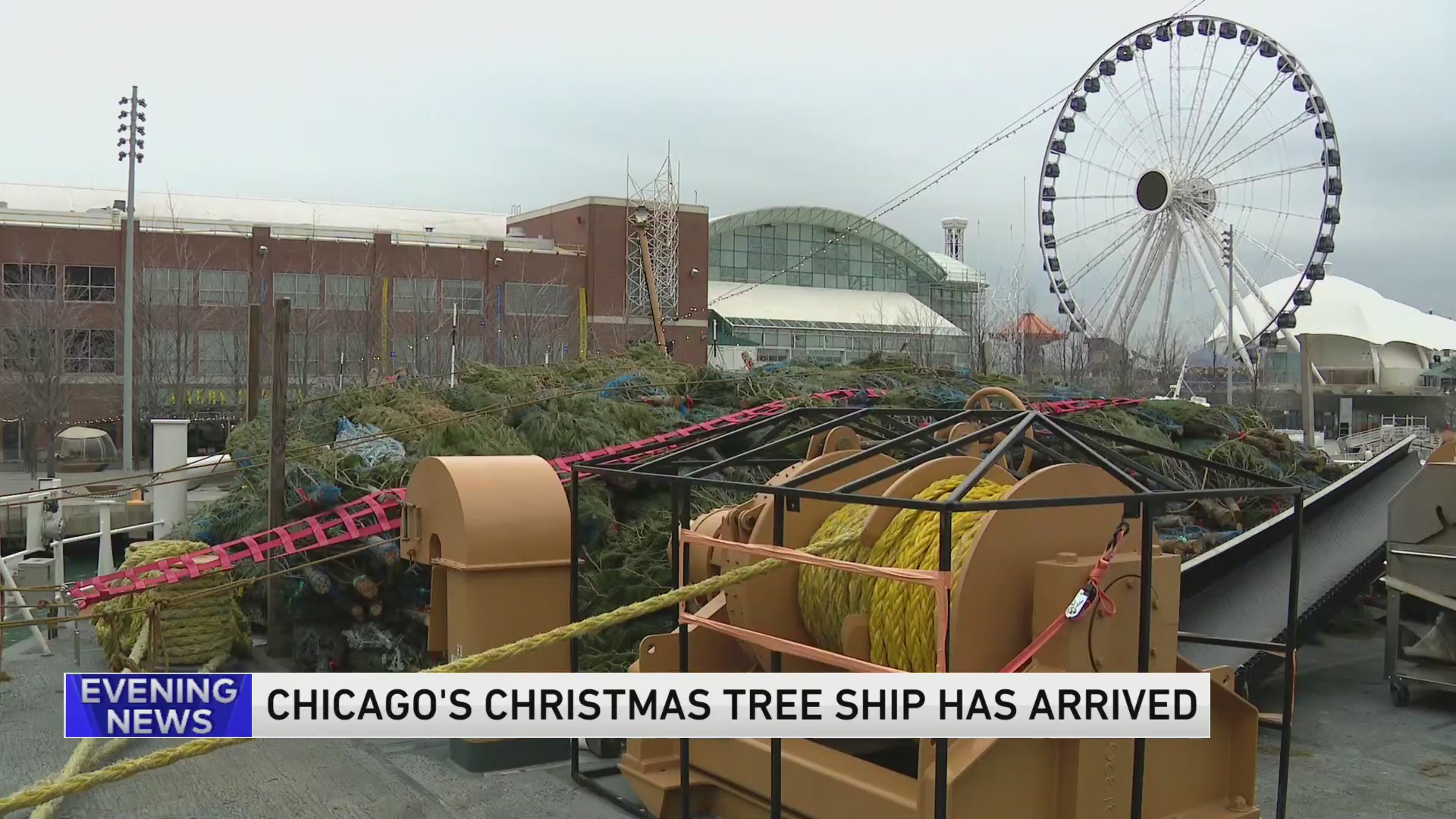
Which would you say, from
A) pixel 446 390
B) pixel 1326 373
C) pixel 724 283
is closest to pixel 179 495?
pixel 446 390

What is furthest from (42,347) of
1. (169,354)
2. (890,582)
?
(890,582)

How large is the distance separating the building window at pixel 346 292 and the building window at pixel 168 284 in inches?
195

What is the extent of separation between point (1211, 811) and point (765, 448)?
2871 mm

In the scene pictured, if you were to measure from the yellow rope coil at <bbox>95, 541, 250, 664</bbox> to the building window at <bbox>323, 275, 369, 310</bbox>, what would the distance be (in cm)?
3701

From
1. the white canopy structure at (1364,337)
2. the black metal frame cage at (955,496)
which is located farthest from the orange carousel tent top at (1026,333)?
the black metal frame cage at (955,496)

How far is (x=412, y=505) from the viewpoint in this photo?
314 inches

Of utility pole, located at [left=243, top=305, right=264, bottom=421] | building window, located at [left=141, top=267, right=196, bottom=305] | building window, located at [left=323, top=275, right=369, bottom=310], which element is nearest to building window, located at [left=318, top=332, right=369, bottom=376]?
building window, located at [left=323, top=275, right=369, bottom=310]

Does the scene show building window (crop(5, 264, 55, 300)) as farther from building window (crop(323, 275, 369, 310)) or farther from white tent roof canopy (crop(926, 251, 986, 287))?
white tent roof canopy (crop(926, 251, 986, 287))

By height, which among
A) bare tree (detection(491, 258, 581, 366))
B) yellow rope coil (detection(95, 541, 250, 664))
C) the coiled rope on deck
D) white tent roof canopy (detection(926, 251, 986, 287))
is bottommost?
yellow rope coil (detection(95, 541, 250, 664))

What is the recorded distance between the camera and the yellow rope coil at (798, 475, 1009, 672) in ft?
17.3

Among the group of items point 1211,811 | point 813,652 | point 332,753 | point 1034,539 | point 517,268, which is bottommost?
point 332,753

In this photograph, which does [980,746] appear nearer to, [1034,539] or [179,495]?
[1034,539]

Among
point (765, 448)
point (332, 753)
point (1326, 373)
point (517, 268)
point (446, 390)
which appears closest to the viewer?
point (765, 448)

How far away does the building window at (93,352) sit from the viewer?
44156mm
